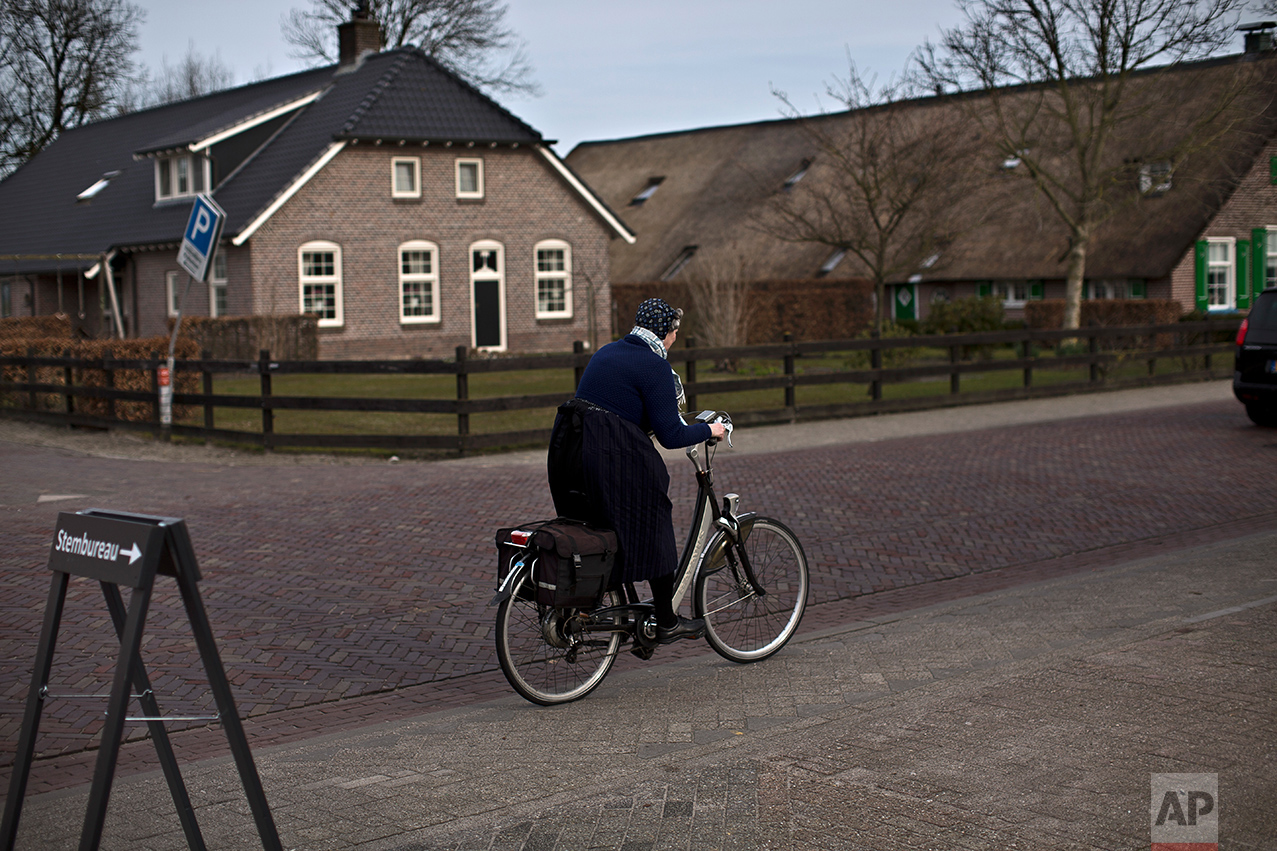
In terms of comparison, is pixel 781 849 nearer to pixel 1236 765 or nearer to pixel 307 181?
pixel 1236 765

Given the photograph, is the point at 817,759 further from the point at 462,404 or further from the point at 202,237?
the point at 202,237

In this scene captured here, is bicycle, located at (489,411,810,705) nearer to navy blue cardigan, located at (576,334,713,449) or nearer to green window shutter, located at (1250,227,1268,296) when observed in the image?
navy blue cardigan, located at (576,334,713,449)

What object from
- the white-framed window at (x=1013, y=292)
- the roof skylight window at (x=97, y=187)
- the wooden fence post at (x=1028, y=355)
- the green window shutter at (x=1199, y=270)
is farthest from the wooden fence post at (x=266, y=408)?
the green window shutter at (x=1199, y=270)

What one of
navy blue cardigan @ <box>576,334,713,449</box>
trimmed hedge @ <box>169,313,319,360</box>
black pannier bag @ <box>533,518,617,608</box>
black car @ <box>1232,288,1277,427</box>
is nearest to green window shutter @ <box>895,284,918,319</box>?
trimmed hedge @ <box>169,313,319,360</box>

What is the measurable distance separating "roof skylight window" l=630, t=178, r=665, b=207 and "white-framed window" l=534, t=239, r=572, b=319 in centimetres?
1529

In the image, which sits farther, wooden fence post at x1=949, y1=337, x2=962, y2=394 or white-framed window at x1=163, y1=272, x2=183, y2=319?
white-framed window at x1=163, y1=272, x2=183, y2=319

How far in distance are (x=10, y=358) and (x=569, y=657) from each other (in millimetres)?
15841

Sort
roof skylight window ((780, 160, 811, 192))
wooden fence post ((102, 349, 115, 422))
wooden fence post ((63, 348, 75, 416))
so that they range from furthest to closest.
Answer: roof skylight window ((780, 160, 811, 192)) < wooden fence post ((63, 348, 75, 416)) < wooden fence post ((102, 349, 115, 422))

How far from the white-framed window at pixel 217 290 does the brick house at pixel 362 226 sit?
0.17ft

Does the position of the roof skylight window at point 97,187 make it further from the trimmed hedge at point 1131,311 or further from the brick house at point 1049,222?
the trimmed hedge at point 1131,311

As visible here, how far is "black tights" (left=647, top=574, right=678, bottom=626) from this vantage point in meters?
5.61

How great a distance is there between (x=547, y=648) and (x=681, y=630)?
2.22ft

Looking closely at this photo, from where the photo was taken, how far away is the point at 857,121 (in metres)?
24.6
